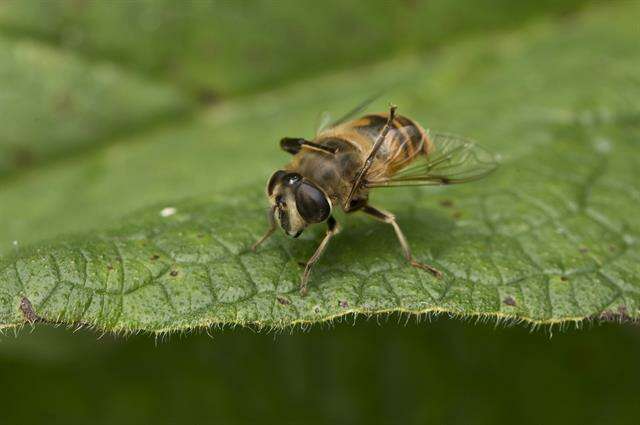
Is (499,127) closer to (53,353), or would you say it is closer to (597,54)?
(597,54)

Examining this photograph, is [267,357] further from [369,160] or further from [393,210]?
[369,160]

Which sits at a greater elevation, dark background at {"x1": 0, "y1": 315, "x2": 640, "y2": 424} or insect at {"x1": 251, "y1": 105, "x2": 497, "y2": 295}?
insect at {"x1": 251, "y1": 105, "x2": 497, "y2": 295}

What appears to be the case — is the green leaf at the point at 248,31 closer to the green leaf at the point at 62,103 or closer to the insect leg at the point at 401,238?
the green leaf at the point at 62,103

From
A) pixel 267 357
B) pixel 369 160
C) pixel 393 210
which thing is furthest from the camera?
pixel 267 357

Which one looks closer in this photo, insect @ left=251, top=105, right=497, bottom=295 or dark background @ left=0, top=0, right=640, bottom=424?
insect @ left=251, top=105, right=497, bottom=295

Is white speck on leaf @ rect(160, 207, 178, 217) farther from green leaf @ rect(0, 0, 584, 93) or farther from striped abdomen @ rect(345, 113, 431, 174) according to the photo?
green leaf @ rect(0, 0, 584, 93)

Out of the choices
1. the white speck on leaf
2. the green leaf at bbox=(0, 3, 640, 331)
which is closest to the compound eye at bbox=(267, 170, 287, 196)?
the green leaf at bbox=(0, 3, 640, 331)

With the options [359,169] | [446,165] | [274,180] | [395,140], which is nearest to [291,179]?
[274,180]

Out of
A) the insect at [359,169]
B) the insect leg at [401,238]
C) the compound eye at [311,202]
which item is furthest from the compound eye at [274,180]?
the insect leg at [401,238]
